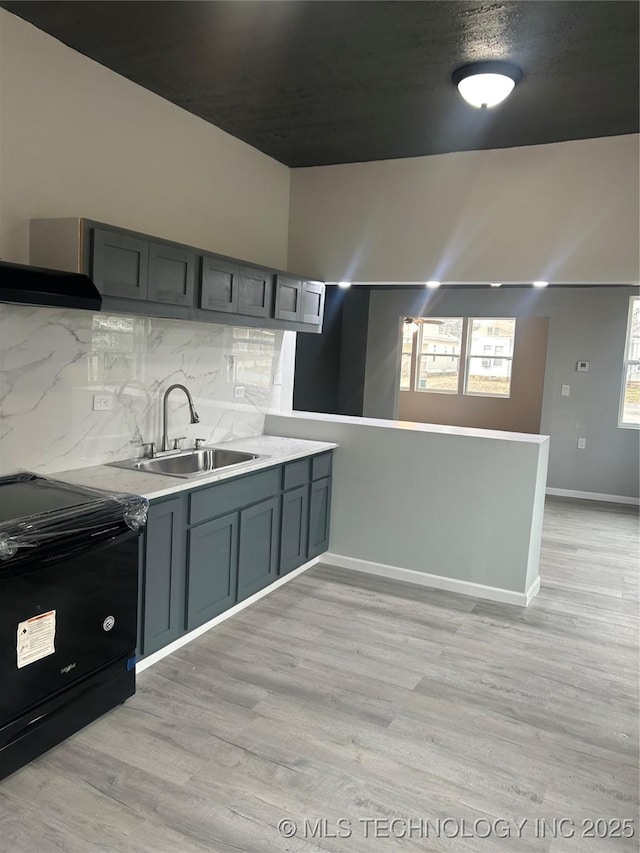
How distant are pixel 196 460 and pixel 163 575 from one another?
0.98 meters

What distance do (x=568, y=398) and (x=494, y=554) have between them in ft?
11.8

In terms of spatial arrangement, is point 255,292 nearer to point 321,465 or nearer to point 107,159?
point 107,159

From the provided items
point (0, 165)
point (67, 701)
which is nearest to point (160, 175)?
point (0, 165)

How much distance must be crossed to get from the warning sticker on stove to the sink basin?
1.19 metres

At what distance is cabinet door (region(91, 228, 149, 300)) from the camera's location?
8.80 ft

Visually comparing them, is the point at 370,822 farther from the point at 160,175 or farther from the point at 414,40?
the point at 160,175

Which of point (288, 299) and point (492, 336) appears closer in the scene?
point (288, 299)

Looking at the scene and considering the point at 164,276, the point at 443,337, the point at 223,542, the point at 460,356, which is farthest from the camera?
the point at 443,337

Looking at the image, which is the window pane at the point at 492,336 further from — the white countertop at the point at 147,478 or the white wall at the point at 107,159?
the white countertop at the point at 147,478

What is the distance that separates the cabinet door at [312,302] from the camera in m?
4.38

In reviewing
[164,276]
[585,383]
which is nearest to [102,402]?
[164,276]

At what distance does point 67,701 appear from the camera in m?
Result: 2.40

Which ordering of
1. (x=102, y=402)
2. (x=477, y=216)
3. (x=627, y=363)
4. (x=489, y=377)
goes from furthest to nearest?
(x=489, y=377) < (x=627, y=363) < (x=477, y=216) < (x=102, y=402)

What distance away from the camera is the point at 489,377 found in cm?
944
